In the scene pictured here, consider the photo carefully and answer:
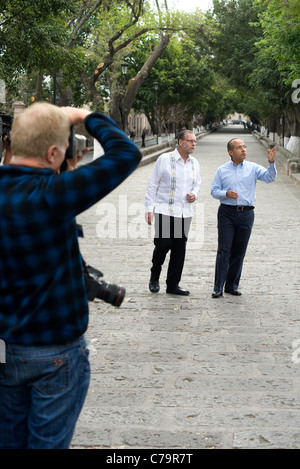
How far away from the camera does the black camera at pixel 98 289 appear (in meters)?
2.72

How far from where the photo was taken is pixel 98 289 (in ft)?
9.01

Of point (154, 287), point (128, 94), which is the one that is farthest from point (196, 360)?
point (128, 94)

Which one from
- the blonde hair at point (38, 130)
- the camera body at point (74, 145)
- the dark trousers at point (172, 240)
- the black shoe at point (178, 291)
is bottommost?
the black shoe at point (178, 291)

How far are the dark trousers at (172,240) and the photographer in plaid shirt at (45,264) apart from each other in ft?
17.5

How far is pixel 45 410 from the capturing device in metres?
2.50

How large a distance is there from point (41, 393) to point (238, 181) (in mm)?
5656

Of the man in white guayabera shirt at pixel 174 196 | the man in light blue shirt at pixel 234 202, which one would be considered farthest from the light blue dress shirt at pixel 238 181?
the man in white guayabera shirt at pixel 174 196

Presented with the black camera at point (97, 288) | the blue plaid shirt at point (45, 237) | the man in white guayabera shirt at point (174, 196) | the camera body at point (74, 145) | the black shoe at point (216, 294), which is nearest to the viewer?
the blue plaid shirt at point (45, 237)

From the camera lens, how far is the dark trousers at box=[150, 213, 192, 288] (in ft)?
26.0

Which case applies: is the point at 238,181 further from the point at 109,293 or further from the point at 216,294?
the point at 109,293

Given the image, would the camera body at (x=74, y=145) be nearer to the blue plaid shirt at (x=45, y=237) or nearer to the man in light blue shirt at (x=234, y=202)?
the blue plaid shirt at (x=45, y=237)

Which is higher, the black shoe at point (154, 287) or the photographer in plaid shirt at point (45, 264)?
the photographer in plaid shirt at point (45, 264)
